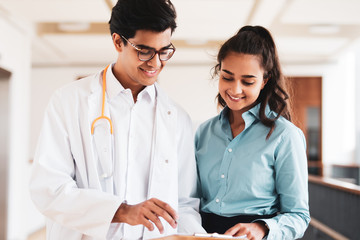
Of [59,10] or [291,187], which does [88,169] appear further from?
[59,10]

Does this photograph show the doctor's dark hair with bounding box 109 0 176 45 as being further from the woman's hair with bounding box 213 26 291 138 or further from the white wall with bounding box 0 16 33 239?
the white wall with bounding box 0 16 33 239

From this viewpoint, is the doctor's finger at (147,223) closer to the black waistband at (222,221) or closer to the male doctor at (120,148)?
the male doctor at (120,148)

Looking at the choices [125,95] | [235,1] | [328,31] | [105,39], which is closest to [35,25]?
[105,39]

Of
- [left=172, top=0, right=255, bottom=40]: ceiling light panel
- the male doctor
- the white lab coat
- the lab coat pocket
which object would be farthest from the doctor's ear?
[left=172, top=0, right=255, bottom=40]: ceiling light panel

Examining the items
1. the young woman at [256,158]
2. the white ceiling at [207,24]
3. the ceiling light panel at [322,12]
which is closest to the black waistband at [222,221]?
the young woman at [256,158]

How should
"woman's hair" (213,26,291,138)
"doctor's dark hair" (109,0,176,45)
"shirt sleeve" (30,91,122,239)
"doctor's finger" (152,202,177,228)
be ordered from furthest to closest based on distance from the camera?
"woman's hair" (213,26,291,138)
"doctor's dark hair" (109,0,176,45)
"shirt sleeve" (30,91,122,239)
"doctor's finger" (152,202,177,228)

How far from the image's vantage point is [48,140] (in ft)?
4.38

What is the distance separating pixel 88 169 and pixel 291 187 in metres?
0.70

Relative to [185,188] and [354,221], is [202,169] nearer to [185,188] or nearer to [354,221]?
[185,188]

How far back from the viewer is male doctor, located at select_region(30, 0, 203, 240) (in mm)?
1290

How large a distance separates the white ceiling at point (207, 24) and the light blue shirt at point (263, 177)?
296 centimetres

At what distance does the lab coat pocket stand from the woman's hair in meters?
0.53

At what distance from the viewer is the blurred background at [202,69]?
167 inches

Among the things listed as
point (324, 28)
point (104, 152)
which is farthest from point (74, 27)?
point (104, 152)
